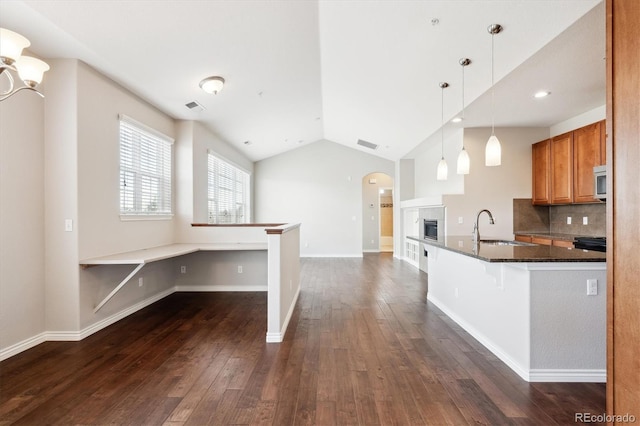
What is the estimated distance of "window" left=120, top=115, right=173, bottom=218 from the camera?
3762mm

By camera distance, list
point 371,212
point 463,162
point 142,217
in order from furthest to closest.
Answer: point 371,212 → point 142,217 → point 463,162

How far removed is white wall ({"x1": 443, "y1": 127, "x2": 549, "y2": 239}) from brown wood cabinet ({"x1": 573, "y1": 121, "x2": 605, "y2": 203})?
911 mm

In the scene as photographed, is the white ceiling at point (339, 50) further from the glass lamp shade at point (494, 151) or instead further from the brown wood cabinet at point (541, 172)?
the glass lamp shade at point (494, 151)

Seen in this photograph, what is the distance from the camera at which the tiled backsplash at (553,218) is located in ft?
14.8

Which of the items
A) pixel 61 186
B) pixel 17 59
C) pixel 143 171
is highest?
pixel 17 59

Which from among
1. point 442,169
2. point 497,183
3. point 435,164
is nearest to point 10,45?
point 442,169

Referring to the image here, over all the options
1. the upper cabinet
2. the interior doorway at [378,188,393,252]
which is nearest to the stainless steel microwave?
the upper cabinet

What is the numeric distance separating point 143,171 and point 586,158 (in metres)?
5.81

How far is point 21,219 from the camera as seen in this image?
9.10ft

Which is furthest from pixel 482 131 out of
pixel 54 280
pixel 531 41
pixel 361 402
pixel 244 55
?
pixel 54 280

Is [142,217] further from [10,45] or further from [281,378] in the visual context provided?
[281,378]

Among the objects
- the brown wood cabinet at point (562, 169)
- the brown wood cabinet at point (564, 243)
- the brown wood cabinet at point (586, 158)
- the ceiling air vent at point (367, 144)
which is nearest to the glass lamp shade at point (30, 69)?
the brown wood cabinet at point (564, 243)

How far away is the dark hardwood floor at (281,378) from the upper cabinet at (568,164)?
2678mm

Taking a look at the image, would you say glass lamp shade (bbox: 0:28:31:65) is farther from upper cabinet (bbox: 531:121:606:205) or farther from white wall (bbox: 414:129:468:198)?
upper cabinet (bbox: 531:121:606:205)
